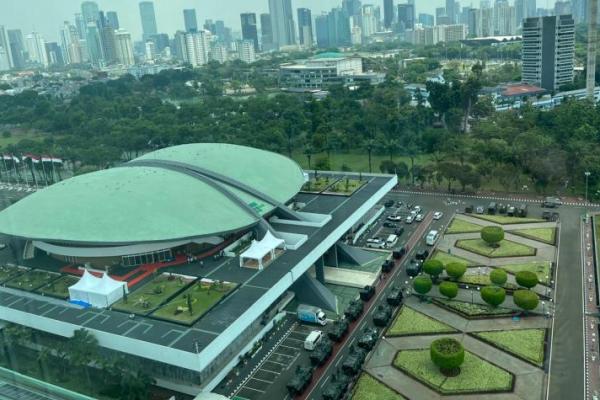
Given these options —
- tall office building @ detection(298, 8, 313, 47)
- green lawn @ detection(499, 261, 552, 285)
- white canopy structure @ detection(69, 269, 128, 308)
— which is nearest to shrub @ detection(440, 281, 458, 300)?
green lawn @ detection(499, 261, 552, 285)

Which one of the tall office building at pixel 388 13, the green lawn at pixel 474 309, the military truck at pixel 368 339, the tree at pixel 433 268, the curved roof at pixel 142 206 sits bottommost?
the green lawn at pixel 474 309

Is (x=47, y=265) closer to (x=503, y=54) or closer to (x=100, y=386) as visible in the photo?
(x=100, y=386)

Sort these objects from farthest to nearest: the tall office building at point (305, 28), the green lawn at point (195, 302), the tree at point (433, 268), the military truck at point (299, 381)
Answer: the tall office building at point (305, 28) < the tree at point (433, 268) < the green lawn at point (195, 302) < the military truck at point (299, 381)

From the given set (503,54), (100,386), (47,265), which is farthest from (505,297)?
(503,54)

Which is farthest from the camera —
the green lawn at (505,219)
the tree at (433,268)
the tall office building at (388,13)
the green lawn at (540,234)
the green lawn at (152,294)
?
the tall office building at (388,13)

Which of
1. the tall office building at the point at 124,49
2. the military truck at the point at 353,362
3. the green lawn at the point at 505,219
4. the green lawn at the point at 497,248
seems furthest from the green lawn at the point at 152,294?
the tall office building at the point at 124,49

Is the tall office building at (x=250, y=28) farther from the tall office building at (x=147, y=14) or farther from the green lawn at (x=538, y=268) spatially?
the green lawn at (x=538, y=268)
